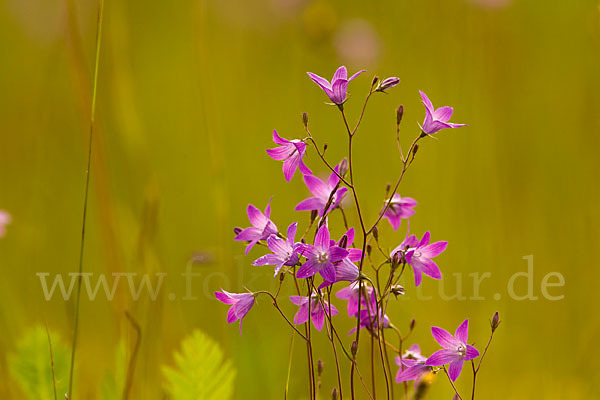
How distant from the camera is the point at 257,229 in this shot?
0.78m

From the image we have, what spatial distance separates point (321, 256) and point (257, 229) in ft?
0.46

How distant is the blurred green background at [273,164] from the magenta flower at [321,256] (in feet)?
1.54

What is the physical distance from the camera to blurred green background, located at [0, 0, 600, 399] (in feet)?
5.04

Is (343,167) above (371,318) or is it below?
above

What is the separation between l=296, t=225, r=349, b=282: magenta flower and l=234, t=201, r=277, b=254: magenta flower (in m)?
0.11

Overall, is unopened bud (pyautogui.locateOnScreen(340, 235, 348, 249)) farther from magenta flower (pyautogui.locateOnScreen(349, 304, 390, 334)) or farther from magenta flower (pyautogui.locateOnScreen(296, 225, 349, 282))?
magenta flower (pyautogui.locateOnScreen(349, 304, 390, 334))

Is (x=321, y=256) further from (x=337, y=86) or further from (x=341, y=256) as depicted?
(x=337, y=86)

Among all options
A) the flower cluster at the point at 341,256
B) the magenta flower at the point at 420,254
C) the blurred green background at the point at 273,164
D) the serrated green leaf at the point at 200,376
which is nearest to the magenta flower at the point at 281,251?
the flower cluster at the point at 341,256

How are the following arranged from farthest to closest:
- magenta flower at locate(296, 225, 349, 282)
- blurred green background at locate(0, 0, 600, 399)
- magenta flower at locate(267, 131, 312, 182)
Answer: blurred green background at locate(0, 0, 600, 399) < magenta flower at locate(267, 131, 312, 182) < magenta flower at locate(296, 225, 349, 282)

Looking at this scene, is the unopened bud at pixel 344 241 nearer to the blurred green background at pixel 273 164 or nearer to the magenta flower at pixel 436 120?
the magenta flower at pixel 436 120

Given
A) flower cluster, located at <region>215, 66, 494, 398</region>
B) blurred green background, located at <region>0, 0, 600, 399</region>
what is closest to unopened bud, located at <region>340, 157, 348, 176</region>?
flower cluster, located at <region>215, 66, 494, 398</region>

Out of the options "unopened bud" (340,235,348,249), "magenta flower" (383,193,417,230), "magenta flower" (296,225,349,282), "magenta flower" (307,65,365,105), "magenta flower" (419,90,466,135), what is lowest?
"magenta flower" (296,225,349,282)

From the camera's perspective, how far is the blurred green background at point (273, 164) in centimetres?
154

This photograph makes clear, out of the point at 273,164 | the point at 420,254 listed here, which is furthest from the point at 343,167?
the point at 273,164
